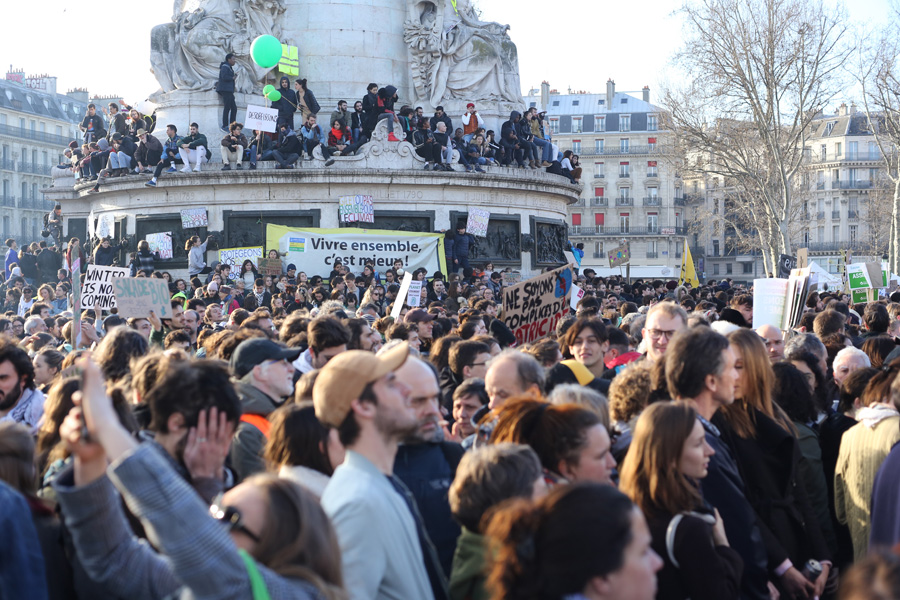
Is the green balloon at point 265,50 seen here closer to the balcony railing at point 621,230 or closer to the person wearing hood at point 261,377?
the person wearing hood at point 261,377

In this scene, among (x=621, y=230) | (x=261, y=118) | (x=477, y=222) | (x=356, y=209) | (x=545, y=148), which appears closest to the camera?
(x=261, y=118)

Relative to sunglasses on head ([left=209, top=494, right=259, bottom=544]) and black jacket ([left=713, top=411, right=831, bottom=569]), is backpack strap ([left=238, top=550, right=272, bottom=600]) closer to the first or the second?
sunglasses on head ([left=209, top=494, right=259, bottom=544])

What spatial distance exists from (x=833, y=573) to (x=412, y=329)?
Answer: 15.3 ft

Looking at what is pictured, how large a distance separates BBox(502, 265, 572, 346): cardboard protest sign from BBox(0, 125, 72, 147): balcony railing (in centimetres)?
6709

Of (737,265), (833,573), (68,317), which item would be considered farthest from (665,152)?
(737,265)

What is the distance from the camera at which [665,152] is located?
42.1 meters

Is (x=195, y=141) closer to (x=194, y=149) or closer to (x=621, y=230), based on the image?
(x=194, y=149)

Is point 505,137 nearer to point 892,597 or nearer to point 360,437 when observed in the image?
point 360,437

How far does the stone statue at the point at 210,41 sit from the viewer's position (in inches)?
997

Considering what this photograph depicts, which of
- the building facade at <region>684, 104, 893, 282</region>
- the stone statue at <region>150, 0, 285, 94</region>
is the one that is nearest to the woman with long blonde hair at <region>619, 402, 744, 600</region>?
the stone statue at <region>150, 0, 285, 94</region>

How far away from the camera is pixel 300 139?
23.2m

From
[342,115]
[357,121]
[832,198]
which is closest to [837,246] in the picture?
[832,198]

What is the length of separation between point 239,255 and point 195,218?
8.79 feet

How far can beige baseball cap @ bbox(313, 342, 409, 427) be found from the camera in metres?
3.88
